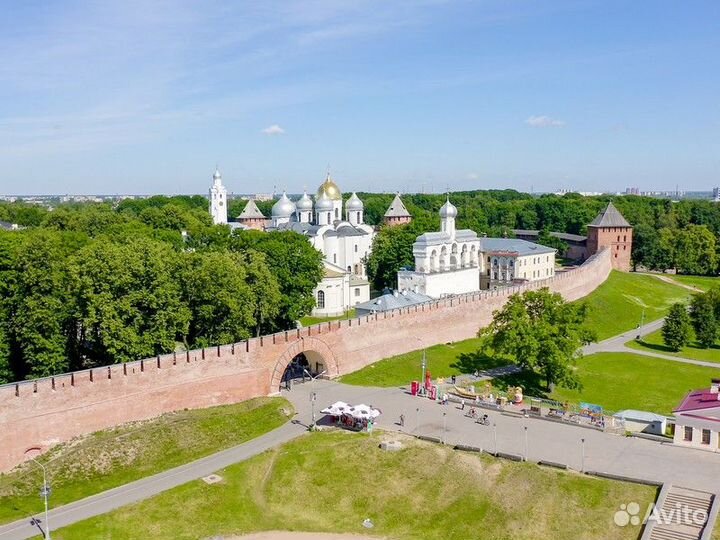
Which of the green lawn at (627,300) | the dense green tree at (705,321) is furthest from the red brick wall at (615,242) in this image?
the dense green tree at (705,321)

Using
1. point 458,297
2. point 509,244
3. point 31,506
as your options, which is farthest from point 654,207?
point 31,506

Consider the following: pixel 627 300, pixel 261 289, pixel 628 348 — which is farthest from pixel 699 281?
pixel 261 289

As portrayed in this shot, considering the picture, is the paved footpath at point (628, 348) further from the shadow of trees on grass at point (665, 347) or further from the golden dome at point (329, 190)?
the golden dome at point (329, 190)

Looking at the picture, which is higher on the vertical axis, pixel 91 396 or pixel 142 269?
pixel 142 269

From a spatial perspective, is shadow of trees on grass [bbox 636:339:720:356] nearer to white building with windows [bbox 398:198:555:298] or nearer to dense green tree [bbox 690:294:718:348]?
dense green tree [bbox 690:294:718:348]

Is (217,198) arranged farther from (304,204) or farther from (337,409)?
(337,409)

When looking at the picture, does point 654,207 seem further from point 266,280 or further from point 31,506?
point 31,506
